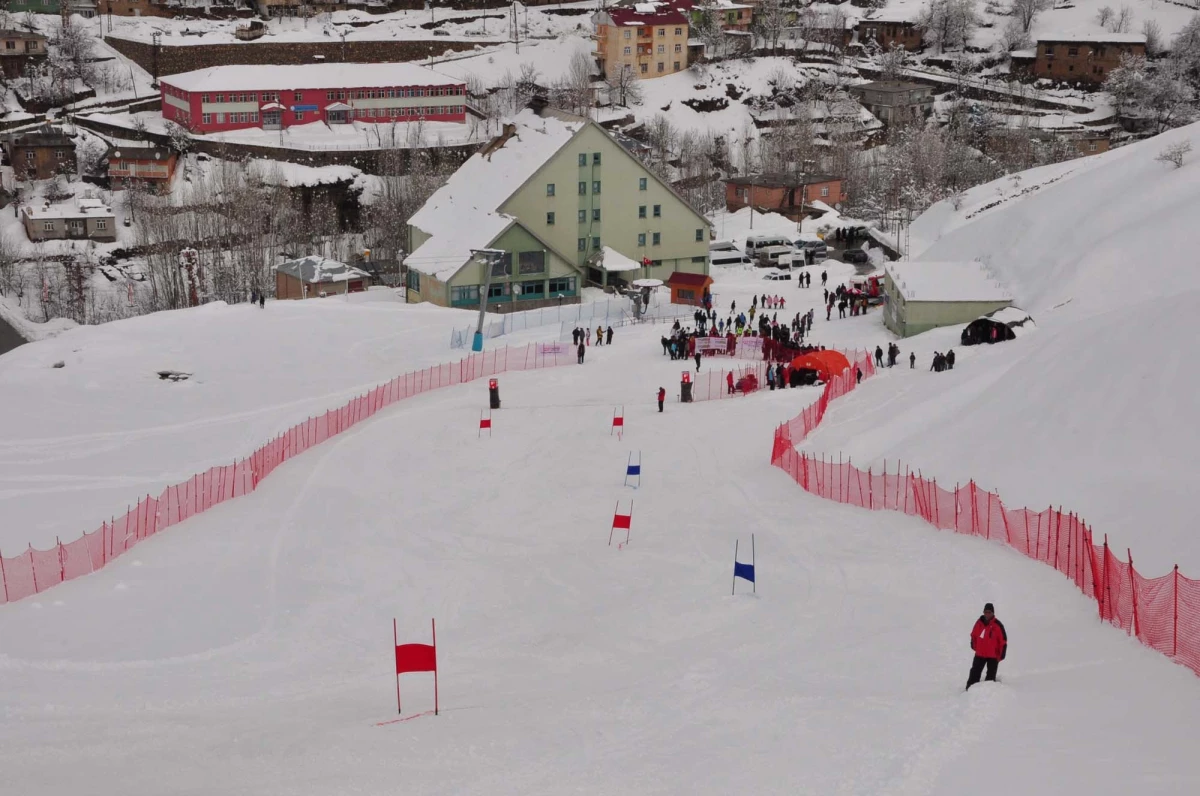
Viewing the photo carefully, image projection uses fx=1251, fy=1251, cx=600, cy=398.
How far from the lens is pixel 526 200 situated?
56.6m

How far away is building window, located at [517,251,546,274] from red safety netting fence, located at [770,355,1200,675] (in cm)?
2629

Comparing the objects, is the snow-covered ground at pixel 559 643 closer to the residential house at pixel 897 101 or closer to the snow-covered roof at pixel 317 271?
the snow-covered roof at pixel 317 271

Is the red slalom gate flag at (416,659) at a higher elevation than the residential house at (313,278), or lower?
higher

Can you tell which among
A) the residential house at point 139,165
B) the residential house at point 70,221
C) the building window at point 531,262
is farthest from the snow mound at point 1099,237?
the residential house at point 139,165

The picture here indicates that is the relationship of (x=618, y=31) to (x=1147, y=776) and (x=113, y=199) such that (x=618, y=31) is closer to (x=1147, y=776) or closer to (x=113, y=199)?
(x=113, y=199)

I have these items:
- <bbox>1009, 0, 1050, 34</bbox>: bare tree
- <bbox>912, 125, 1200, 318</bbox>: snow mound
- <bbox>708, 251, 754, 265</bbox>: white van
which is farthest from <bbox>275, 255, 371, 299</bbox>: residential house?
<bbox>1009, 0, 1050, 34</bbox>: bare tree

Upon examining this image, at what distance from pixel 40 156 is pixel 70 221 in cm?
948

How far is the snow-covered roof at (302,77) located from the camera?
85.6 m

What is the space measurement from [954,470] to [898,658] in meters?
8.52

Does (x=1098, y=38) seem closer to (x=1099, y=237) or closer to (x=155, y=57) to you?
(x=1099, y=237)

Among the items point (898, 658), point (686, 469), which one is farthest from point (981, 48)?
point (898, 658)

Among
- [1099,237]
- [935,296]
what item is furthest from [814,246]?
[935,296]

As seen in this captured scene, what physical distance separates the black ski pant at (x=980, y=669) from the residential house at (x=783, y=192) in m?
61.3

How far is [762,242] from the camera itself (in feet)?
215
